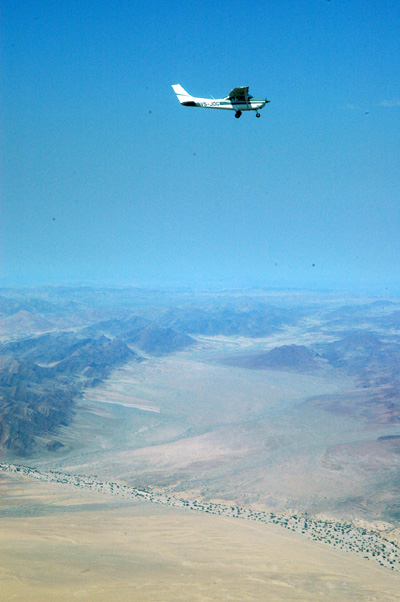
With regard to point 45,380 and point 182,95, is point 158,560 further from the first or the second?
point 45,380

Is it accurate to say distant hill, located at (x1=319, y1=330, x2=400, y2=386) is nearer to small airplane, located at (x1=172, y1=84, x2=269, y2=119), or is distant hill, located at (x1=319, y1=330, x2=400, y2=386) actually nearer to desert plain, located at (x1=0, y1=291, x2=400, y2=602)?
desert plain, located at (x1=0, y1=291, x2=400, y2=602)

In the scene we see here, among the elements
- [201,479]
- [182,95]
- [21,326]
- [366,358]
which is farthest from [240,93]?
[21,326]

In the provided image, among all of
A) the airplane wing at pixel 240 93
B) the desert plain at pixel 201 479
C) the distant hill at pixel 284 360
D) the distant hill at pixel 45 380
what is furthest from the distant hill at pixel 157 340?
the airplane wing at pixel 240 93

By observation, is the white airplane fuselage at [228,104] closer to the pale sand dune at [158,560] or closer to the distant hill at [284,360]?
the pale sand dune at [158,560]

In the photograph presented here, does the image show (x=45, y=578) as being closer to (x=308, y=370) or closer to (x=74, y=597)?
(x=74, y=597)

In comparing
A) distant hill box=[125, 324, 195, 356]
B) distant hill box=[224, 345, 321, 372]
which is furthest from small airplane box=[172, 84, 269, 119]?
distant hill box=[125, 324, 195, 356]

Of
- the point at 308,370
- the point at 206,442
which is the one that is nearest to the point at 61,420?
the point at 206,442
